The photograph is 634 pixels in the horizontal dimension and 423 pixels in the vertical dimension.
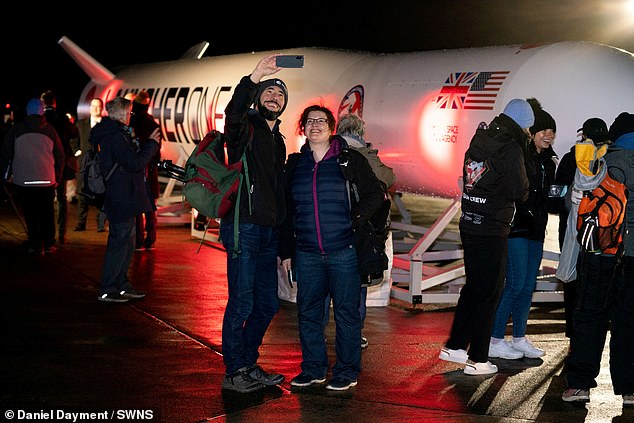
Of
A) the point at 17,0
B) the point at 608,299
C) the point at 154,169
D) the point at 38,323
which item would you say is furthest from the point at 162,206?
the point at 17,0

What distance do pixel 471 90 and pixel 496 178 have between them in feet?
11.4

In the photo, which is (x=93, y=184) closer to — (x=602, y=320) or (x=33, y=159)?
(x=33, y=159)

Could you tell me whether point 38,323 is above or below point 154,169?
below

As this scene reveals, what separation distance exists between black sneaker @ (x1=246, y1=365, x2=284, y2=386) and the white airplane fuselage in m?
4.14

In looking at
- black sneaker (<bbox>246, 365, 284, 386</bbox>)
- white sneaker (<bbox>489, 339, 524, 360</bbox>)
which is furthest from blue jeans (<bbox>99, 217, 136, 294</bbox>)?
white sneaker (<bbox>489, 339, 524, 360</bbox>)

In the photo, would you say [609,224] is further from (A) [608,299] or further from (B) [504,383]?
(B) [504,383]

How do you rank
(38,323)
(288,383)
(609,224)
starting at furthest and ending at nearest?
(38,323)
(288,383)
(609,224)

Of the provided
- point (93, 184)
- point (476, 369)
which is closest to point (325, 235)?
point (476, 369)

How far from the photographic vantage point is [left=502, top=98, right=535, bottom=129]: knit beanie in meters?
6.88

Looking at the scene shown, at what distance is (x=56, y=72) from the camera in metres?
32.5

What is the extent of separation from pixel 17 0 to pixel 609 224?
2766cm

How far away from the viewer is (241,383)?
6410mm

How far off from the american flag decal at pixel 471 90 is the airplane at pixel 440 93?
1cm

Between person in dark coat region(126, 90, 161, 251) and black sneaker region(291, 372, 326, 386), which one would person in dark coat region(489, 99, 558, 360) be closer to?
black sneaker region(291, 372, 326, 386)
